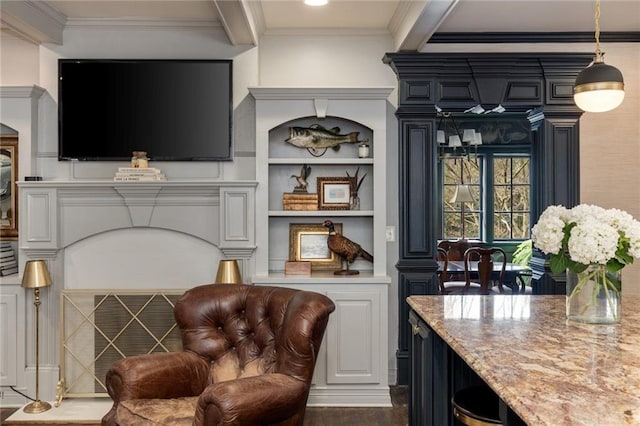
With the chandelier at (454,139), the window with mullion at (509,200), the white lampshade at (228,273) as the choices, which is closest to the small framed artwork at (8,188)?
the white lampshade at (228,273)

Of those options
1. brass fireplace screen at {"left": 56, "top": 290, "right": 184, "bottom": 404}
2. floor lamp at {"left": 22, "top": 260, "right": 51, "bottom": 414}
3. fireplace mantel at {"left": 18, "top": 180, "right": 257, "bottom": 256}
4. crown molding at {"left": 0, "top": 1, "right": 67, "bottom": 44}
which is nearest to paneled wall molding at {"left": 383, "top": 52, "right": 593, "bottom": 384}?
fireplace mantel at {"left": 18, "top": 180, "right": 257, "bottom": 256}

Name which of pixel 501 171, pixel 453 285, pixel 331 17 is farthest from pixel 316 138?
pixel 501 171

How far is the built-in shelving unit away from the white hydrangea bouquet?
1.76 meters

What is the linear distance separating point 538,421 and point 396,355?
9.89 feet

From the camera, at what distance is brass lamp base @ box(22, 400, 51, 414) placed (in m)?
3.62

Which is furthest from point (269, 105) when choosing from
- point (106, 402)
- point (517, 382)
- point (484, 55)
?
point (517, 382)

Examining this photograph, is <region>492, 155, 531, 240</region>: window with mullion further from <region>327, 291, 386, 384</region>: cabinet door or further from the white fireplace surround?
the white fireplace surround

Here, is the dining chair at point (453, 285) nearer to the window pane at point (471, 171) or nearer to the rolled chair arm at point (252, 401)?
the window pane at point (471, 171)

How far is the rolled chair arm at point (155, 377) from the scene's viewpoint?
2.52 metres

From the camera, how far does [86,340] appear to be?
12.5 ft

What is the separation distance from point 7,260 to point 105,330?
0.93 meters

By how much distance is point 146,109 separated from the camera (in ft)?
13.2

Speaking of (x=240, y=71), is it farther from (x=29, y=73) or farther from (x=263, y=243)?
(x=29, y=73)

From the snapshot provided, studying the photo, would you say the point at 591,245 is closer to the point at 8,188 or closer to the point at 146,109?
the point at 146,109
